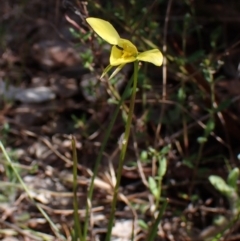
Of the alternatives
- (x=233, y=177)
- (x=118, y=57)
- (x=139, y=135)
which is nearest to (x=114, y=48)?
(x=118, y=57)

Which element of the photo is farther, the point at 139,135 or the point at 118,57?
the point at 139,135

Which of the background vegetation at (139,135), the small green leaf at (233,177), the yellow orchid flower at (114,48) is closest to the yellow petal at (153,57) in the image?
the yellow orchid flower at (114,48)

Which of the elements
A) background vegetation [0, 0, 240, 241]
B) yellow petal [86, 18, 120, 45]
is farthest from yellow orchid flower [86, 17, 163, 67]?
background vegetation [0, 0, 240, 241]

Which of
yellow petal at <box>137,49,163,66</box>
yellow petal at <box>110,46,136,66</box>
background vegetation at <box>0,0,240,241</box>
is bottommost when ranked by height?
background vegetation at <box>0,0,240,241</box>

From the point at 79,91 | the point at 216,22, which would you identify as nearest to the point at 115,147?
the point at 79,91

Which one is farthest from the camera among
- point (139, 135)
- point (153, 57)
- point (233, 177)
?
point (139, 135)

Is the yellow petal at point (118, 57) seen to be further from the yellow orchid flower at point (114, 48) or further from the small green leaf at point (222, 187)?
the small green leaf at point (222, 187)

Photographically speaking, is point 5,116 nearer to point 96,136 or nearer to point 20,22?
point 96,136

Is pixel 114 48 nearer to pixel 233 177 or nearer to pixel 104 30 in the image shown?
pixel 104 30

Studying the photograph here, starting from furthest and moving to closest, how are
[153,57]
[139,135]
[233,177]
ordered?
[139,135], [233,177], [153,57]

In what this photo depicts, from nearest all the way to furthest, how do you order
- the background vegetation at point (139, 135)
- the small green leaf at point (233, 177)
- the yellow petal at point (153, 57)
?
the yellow petal at point (153, 57) < the small green leaf at point (233, 177) < the background vegetation at point (139, 135)

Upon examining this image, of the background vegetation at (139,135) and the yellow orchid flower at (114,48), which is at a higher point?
the yellow orchid flower at (114,48)

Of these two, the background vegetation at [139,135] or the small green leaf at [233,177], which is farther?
the background vegetation at [139,135]

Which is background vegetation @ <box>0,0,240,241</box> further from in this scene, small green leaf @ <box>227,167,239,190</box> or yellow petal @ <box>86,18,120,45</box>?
yellow petal @ <box>86,18,120,45</box>
